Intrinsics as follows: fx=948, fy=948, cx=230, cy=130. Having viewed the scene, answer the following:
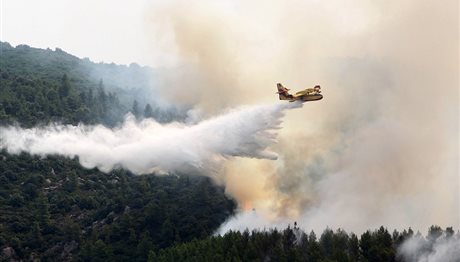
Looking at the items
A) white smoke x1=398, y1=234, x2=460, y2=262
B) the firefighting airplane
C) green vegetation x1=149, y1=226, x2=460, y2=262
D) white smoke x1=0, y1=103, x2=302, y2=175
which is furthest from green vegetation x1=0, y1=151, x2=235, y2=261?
white smoke x1=398, y1=234, x2=460, y2=262

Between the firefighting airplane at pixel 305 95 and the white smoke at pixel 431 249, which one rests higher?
the firefighting airplane at pixel 305 95

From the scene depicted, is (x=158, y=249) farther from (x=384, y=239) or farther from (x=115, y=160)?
(x=384, y=239)

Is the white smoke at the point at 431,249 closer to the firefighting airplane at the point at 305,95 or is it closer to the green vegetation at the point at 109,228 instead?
the firefighting airplane at the point at 305,95

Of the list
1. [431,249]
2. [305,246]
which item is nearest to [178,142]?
[305,246]

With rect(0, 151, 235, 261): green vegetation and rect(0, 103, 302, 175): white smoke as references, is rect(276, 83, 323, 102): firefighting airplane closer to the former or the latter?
rect(0, 103, 302, 175): white smoke

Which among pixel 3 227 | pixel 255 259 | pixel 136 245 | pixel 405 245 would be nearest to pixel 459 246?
pixel 405 245

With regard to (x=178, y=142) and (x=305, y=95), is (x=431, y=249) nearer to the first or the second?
(x=305, y=95)

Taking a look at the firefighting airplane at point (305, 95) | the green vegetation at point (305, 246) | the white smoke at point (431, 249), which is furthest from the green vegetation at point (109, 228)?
the white smoke at point (431, 249)

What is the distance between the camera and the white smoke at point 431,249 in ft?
427

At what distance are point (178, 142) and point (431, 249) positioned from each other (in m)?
49.7

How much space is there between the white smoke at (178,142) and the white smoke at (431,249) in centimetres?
2553

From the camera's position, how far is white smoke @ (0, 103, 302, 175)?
5969 inches

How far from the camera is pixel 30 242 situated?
184250 mm

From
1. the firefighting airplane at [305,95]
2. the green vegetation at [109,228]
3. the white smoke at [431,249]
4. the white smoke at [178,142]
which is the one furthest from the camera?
the green vegetation at [109,228]
